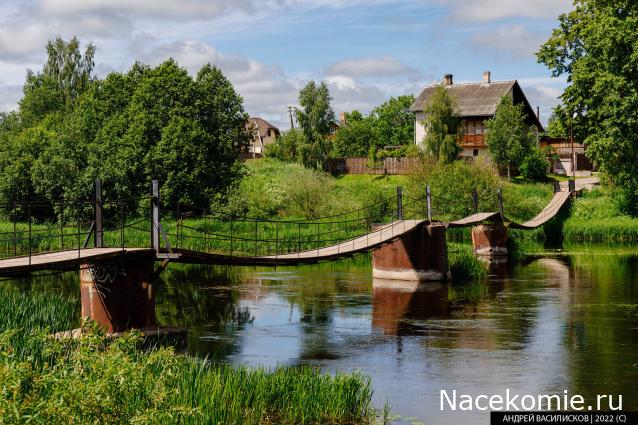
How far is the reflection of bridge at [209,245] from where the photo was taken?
52.7 ft

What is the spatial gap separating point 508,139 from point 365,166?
14.6 meters

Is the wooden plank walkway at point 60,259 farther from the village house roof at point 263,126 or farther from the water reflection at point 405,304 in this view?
the village house roof at point 263,126

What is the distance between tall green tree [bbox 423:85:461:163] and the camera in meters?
66.3

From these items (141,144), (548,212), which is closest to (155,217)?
(141,144)

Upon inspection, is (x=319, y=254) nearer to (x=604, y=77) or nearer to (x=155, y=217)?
(x=155, y=217)

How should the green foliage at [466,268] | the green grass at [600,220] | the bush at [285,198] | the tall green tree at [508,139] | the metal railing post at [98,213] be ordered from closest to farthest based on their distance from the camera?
the metal railing post at [98,213], the green foliage at [466,268], the green grass at [600,220], the bush at [285,198], the tall green tree at [508,139]

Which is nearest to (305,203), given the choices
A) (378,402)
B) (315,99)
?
(315,99)

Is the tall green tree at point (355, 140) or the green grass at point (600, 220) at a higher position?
the tall green tree at point (355, 140)

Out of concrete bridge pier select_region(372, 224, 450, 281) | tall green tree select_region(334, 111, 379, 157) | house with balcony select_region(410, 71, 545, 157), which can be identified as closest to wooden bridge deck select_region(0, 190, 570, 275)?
concrete bridge pier select_region(372, 224, 450, 281)

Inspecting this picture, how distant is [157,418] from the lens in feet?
26.0

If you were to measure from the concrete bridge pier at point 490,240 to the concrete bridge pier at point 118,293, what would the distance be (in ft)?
79.7

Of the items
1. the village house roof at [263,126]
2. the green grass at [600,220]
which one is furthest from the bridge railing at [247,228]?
the village house roof at [263,126]

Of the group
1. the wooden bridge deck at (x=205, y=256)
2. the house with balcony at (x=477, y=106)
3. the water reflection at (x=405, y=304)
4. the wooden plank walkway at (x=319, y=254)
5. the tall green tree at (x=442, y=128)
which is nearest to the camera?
the wooden bridge deck at (x=205, y=256)

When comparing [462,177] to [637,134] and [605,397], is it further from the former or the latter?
[605,397]
